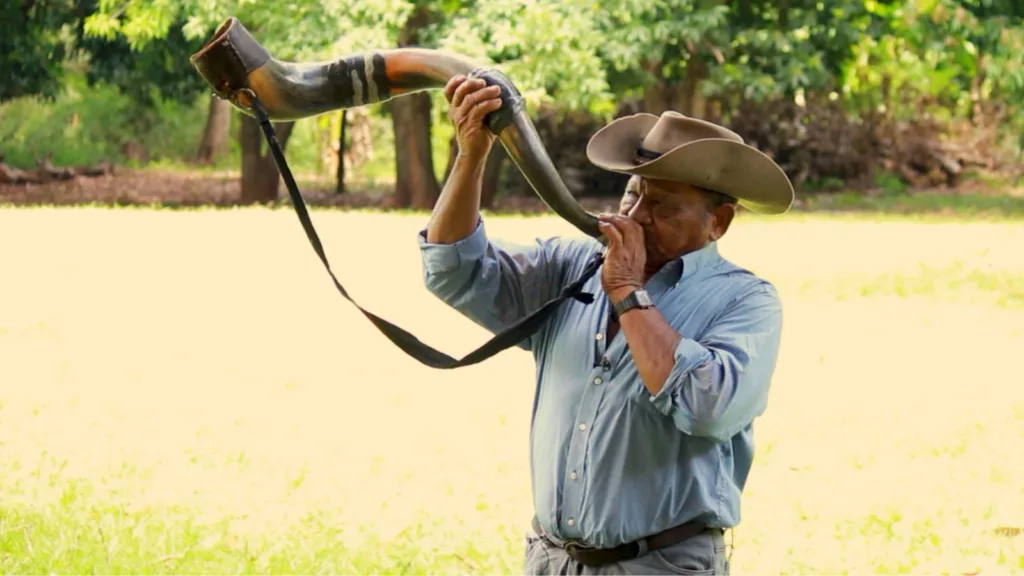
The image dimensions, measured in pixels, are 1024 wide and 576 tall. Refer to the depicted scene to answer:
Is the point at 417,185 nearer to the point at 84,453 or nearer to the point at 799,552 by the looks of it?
the point at 84,453

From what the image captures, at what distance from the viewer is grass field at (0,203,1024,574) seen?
614 centimetres

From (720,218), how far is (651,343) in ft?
1.47

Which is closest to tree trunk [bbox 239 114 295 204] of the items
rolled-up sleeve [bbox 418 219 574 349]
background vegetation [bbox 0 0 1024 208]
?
background vegetation [bbox 0 0 1024 208]

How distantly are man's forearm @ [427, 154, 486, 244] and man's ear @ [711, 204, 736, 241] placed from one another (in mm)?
503

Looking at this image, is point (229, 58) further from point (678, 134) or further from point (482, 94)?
point (678, 134)

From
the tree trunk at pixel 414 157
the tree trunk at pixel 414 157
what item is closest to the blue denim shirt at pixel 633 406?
the tree trunk at pixel 414 157

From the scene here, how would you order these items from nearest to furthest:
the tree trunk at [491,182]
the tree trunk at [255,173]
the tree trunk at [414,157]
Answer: the tree trunk at [414,157], the tree trunk at [491,182], the tree trunk at [255,173]

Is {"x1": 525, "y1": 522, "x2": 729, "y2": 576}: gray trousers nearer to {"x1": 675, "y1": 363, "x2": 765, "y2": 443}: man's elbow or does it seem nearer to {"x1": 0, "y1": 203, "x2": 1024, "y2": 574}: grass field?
{"x1": 675, "y1": 363, "x2": 765, "y2": 443}: man's elbow

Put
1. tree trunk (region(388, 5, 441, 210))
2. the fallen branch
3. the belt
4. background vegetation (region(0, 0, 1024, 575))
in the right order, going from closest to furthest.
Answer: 1. the belt
2. background vegetation (region(0, 0, 1024, 575))
3. tree trunk (region(388, 5, 441, 210))
4. the fallen branch

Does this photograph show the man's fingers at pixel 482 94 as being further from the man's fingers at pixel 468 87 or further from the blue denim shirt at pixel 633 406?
the blue denim shirt at pixel 633 406

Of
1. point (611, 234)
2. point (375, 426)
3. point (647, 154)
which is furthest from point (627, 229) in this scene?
point (375, 426)

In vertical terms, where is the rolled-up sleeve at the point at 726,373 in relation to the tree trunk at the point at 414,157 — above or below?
above

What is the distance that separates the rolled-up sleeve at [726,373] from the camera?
2.98 meters

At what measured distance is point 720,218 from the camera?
3.32 m
